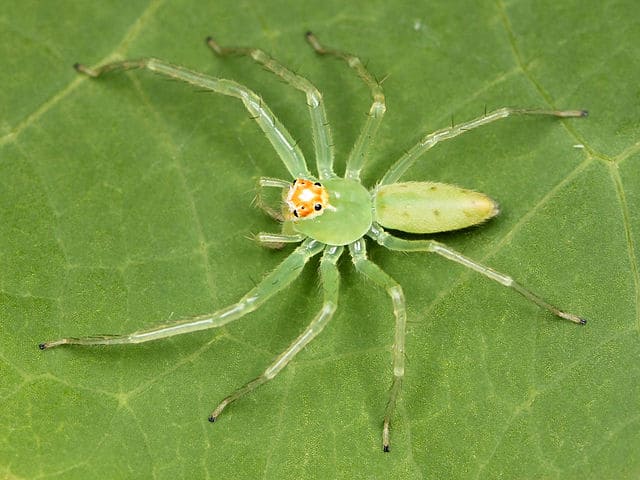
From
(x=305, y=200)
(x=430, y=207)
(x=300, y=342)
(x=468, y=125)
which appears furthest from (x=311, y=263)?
(x=468, y=125)

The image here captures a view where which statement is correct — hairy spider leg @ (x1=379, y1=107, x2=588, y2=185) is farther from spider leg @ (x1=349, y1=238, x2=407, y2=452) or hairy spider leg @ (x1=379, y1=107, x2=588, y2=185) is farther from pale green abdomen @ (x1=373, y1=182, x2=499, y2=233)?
spider leg @ (x1=349, y1=238, x2=407, y2=452)

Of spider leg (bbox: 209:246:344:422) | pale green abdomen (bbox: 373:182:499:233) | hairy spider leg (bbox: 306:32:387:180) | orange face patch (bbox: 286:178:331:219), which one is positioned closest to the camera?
spider leg (bbox: 209:246:344:422)

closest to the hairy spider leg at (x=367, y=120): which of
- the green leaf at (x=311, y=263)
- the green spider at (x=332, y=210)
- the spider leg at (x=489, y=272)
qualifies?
the green spider at (x=332, y=210)

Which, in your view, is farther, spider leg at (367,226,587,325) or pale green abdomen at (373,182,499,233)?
pale green abdomen at (373,182,499,233)

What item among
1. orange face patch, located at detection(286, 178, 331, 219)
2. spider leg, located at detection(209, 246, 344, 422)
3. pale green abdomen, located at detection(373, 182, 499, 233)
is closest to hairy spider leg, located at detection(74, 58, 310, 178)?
orange face patch, located at detection(286, 178, 331, 219)

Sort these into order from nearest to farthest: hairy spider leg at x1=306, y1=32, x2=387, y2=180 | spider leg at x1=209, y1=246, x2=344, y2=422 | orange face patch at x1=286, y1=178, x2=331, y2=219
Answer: spider leg at x1=209, y1=246, x2=344, y2=422 < orange face patch at x1=286, y1=178, x2=331, y2=219 < hairy spider leg at x1=306, y1=32, x2=387, y2=180

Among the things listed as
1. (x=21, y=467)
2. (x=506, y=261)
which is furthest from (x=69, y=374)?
(x=506, y=261)

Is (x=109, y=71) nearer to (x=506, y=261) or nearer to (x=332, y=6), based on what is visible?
(x=332, y=6)
